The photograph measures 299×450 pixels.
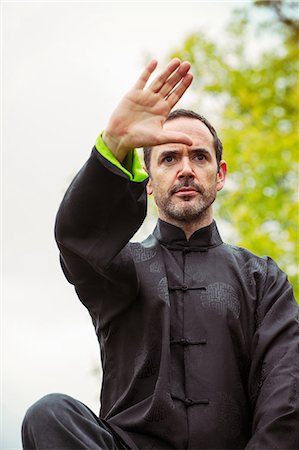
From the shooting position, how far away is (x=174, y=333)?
13.8 feet

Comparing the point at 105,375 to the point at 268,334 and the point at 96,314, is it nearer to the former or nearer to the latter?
the point at 96,314

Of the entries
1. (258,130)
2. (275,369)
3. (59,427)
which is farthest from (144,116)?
(258,130)

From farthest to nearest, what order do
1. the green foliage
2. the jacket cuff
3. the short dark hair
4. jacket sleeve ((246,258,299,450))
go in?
1. the green foliage
2. the short dark hair
3. the jacket cuff
4. jacket sleeve ((246,258,299,450))

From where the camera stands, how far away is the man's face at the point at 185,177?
440cm

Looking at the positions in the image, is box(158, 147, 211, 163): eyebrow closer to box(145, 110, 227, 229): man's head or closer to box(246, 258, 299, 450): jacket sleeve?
Answer: box(145, 110, 227, 229): man's head

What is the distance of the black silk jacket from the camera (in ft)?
13.1

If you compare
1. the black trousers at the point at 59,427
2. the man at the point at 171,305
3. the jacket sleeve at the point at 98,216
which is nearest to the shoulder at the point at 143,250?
the man at the point at 171,305

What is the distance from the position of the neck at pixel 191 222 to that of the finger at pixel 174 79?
0.67 meters

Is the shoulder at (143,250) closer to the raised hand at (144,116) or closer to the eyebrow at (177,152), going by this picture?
the eyebrow at (177,152)

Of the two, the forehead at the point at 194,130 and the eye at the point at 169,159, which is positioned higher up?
the forehead at the point at 194,130

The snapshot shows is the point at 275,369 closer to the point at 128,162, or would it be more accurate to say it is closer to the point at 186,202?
the point at 186,202

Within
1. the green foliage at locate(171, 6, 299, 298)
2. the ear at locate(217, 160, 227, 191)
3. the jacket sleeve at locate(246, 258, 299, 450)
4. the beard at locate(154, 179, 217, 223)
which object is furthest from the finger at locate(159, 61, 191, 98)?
the green foliage at locate(171, 6, 299, 298)

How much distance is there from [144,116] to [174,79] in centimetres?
23

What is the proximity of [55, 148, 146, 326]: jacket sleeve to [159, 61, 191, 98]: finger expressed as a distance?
1.24ft
